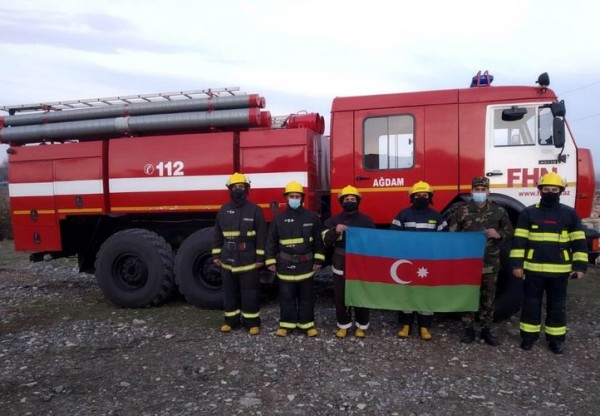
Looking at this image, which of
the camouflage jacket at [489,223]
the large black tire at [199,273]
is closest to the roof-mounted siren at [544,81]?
the camouflage jacket at [489,223]

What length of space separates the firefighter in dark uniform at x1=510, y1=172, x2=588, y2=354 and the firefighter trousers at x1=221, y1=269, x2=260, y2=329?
3.11 m

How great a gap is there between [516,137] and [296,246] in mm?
3171

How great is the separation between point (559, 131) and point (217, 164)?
4.48 meters

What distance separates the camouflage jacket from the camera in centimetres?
525

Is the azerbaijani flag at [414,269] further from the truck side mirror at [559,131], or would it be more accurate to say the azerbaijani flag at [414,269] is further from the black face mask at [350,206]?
the truck side mirror at [559,131]

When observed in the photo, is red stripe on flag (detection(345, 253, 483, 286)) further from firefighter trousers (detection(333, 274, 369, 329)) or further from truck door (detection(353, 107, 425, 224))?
truck door (detection(353, 107, 425, 224))

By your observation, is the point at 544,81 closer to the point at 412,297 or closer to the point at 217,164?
the point at 412,297

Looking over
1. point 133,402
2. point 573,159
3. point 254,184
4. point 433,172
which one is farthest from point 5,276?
point 573,159

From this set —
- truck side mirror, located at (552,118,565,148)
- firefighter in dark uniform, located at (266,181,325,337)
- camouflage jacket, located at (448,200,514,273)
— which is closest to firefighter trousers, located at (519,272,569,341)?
camouflage jacket, located at (448,200,514,273)

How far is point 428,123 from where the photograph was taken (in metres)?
6.02

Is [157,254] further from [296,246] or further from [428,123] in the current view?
[428,123]

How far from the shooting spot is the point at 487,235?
5.21 m

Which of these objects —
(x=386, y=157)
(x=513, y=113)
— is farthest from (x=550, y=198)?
(x=386, y=157)

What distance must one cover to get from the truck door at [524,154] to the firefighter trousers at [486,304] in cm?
118
